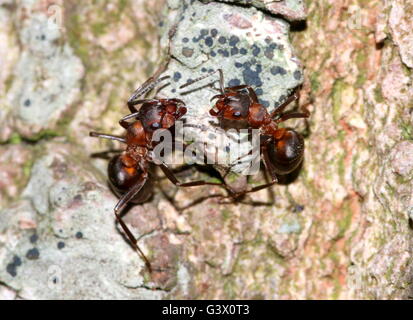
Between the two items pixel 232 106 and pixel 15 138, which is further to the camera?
pixel 15 138

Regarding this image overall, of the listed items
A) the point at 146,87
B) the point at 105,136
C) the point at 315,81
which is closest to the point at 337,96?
the point at 315,81

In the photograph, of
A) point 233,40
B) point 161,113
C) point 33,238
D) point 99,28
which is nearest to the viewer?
point 233,40

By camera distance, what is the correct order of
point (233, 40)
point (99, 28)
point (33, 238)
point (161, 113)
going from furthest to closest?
point (99, 28), point (161, 113), point (33, 238), point (233, 40)

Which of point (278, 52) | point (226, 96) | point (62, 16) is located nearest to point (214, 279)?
point (226, 96)

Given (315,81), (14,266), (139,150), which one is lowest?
(14,266)

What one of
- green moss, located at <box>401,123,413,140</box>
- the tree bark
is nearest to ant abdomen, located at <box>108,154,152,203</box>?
the tree bark

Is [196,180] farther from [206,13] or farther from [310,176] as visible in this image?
[206,13]

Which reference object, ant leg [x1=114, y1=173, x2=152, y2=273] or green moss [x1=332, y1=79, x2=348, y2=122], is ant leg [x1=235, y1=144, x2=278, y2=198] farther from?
ant leg [x1=114, y1=173, x2=152, y2=273]

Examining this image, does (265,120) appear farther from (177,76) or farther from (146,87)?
(146,87)
